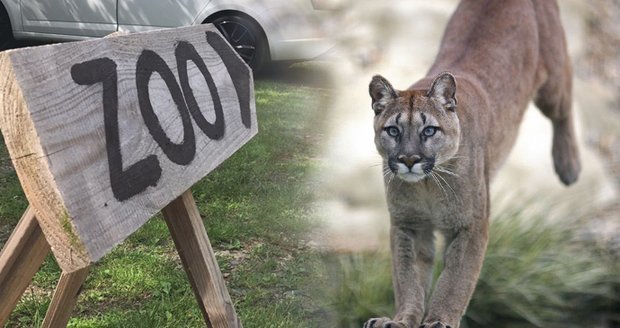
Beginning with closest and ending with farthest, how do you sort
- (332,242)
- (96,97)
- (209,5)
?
(96,97)
(332,242)
(209,5)

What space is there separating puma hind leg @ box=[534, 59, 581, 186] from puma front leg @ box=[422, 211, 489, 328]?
52cm

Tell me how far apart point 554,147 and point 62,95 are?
1682 mm

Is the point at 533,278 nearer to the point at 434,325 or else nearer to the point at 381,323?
the point at 434,325

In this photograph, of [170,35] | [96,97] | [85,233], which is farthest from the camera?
[170,35]

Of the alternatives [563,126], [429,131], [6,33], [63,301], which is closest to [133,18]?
[6,33]

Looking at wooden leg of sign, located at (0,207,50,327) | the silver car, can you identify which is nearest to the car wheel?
the silver car

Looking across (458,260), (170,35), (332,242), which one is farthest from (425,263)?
(170,35)

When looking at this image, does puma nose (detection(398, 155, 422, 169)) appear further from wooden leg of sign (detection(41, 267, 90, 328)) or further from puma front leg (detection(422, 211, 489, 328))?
wooden leg of sign (detection(41, 267, 90, 328))

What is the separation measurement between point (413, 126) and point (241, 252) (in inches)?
74.9

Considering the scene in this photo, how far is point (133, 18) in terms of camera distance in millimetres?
6637

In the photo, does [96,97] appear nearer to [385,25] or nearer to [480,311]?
[385,25]

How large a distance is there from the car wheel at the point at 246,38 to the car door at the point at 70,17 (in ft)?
3.63

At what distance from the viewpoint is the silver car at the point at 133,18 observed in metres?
5.86

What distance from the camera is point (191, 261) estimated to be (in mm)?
2088
